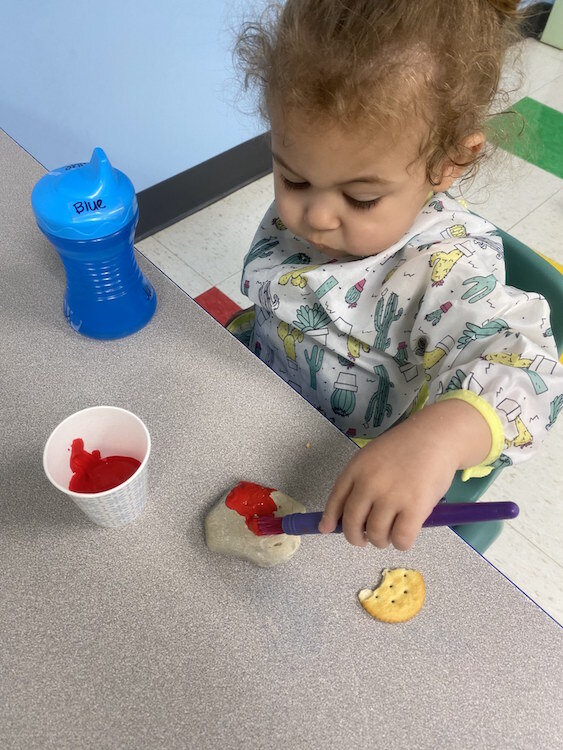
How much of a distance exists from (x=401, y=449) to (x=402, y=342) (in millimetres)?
219

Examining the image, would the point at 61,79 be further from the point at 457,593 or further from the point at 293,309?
the point at 457,593

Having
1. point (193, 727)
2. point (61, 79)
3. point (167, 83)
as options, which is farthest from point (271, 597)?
point (167, 83)

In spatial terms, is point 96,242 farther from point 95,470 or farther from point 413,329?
point 413,329

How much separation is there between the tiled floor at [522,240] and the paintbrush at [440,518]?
0.79 meters

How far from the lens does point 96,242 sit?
56 centimetres

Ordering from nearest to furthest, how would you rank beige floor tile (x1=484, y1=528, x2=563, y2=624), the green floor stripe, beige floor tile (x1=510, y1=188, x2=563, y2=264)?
beige floor tile (x1=484, y1=528, x2=563, y2=624) → beige floor tile (x1=510, y1=188, x2=563, y2=264) → the green floor stripe

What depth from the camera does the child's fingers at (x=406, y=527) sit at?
446 mm

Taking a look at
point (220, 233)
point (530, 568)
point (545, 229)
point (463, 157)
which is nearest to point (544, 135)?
point (545, 229)

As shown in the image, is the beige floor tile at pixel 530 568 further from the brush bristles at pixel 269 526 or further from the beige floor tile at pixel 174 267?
the beige floor tile at pixel 174 267

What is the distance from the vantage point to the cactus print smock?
0.51 metres

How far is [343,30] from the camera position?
0.47 meters

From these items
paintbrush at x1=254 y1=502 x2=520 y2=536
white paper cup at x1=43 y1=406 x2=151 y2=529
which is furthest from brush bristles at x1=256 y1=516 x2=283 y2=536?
white paper cup at x1=43 y1=406 x2=151 y2=529

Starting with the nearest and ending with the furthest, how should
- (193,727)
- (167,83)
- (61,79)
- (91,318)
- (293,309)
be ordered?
(193,727) < (91,318) < (293,309) < (61,79) < (167,83)

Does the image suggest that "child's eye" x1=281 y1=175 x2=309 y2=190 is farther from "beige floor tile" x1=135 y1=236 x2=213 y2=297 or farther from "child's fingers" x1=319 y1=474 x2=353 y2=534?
"beige floor tile" x1=135 y1=236 x2=213 y2=297
